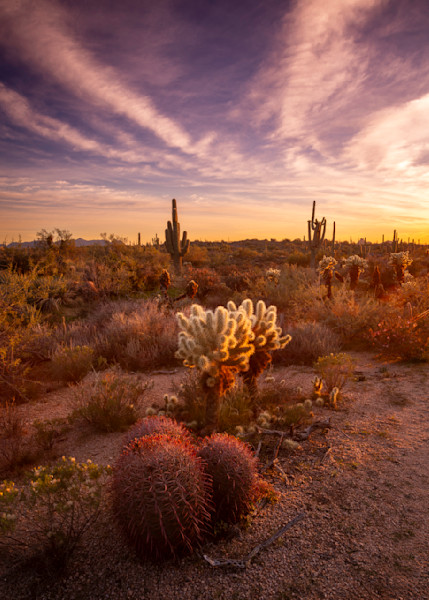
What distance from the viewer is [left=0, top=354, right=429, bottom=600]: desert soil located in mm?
2320

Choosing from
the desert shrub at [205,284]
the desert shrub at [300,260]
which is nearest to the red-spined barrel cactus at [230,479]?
the desert shrub at [205,284]

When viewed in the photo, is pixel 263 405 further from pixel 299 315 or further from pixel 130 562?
pixel 299 315

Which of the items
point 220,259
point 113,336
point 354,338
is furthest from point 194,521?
point 220,259

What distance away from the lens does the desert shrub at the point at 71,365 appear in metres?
6.70

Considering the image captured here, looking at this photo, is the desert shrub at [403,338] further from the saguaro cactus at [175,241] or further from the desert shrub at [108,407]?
the saguaro cactus at [175,241]

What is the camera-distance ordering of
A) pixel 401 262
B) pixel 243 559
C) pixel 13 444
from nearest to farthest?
pixel 243 559 < pixel 13 444 < pixel 401 262

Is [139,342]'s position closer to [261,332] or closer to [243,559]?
[261,332]

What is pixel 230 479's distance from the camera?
2764 mm

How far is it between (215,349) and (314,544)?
197cm

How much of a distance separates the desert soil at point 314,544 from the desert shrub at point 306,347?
339cm

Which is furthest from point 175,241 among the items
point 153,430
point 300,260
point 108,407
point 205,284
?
point 153,430

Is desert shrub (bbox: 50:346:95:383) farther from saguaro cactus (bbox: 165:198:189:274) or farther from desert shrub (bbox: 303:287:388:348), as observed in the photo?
saguaro cactus (bbox: 165:198:189:274)

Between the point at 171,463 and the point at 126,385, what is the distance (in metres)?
3.14

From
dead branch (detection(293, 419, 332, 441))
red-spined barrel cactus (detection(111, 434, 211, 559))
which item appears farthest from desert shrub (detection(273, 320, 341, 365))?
red-spined barrel cactus (detection(111, 434, 211, 559))
